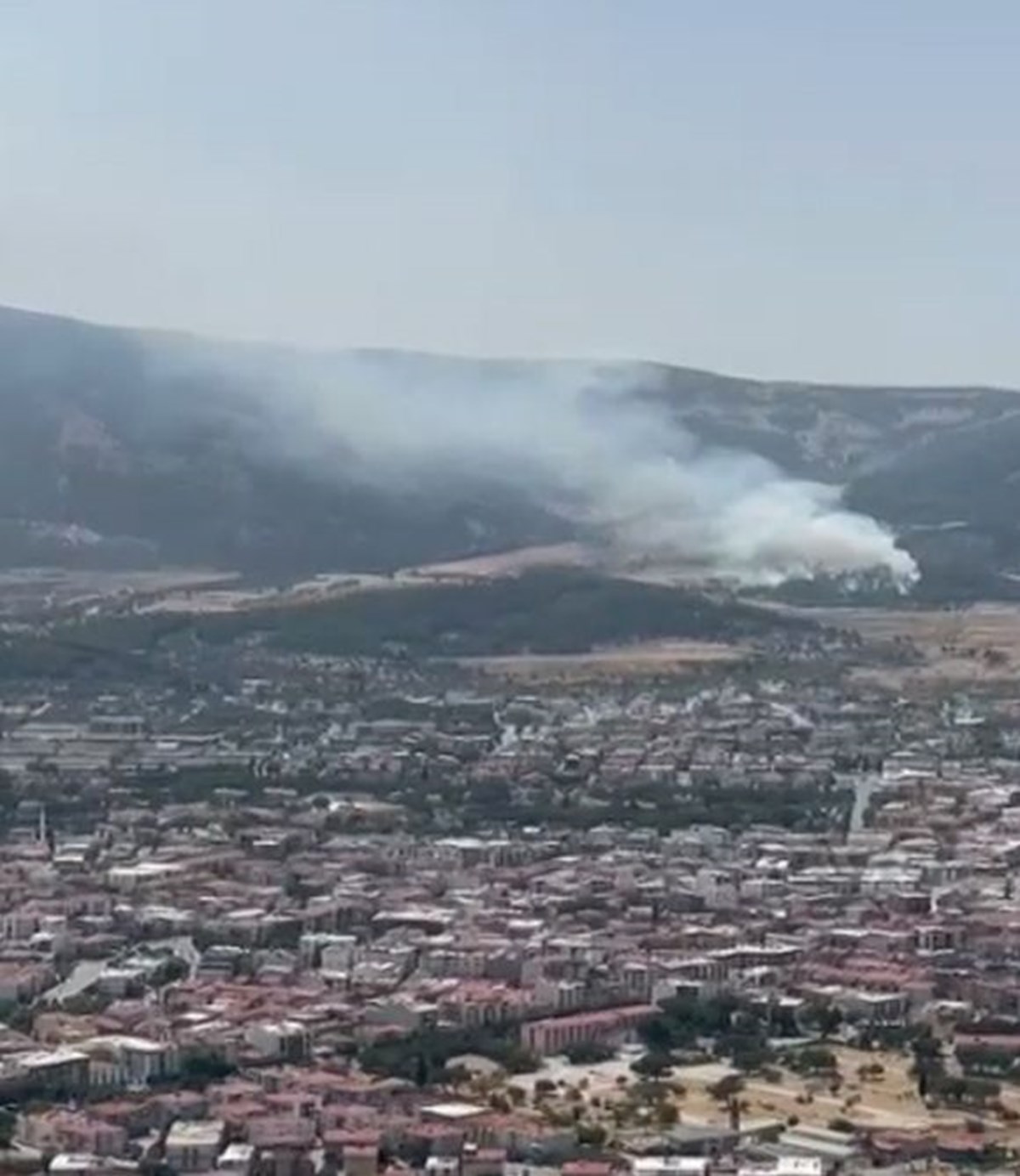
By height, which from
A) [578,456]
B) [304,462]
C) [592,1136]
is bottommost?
[592,1136]

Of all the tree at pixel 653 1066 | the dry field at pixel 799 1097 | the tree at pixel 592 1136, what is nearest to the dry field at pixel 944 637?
the tree at pixel 653 1066

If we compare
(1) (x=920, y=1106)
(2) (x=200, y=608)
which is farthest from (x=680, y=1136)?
(2) (x=200, y=608)

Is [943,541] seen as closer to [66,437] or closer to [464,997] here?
[66,437]

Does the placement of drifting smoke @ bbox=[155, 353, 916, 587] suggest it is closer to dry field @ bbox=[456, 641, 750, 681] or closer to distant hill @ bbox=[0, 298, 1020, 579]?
distant hill @ bbox=[0, 298, 1020, 579]

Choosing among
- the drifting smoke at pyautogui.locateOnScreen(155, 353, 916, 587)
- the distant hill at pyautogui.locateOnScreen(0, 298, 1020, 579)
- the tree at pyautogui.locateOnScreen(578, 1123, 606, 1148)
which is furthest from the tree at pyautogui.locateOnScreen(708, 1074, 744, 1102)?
the distant hill at pyautogui.locateOnScreen(0, 298, 1020, 579)

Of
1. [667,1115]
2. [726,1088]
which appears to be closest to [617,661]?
[726,1088]

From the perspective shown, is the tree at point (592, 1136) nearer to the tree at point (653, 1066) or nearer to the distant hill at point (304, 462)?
the tree at point (653, 1066)

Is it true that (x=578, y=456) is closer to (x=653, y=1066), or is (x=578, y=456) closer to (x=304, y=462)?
(x=304, y=462)
